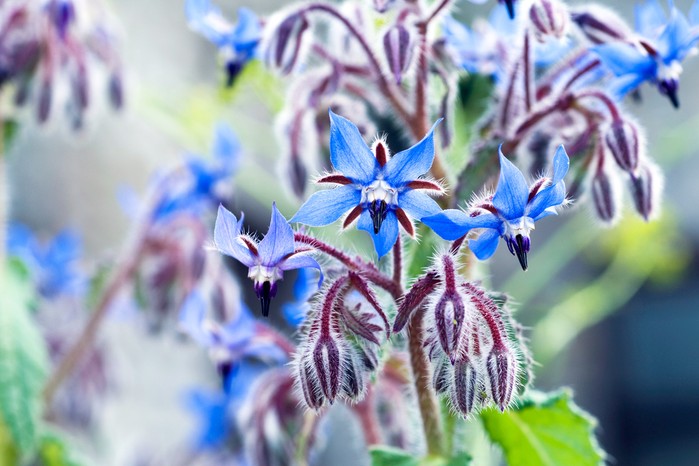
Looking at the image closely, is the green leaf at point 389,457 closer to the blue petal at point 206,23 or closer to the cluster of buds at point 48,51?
the blue petal at point 206,23

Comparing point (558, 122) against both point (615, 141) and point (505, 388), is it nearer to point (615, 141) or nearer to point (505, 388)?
point (615, 141)

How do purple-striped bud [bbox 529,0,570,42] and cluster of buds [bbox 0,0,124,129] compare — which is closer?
purple-striped bud [bbox 529,0,570,42]

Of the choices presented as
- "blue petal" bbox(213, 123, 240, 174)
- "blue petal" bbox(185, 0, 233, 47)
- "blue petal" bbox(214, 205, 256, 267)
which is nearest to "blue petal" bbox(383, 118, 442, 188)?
"blue petal" bbox(214, 205, 256, 267)

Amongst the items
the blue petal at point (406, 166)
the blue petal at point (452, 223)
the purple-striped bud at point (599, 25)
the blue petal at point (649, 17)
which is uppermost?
the blue petal at point (649, 17)

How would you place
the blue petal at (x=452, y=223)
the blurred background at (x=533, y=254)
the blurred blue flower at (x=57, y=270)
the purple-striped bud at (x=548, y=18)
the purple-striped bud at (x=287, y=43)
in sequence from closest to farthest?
the blue petal at (x=452, y=223), the purple-striped bud at (x=548, y=18), the purple-striped bud at (x=287, y=43), the blurred blue flower at (x=57, y=270), the blurred background at (x=533, y=254)

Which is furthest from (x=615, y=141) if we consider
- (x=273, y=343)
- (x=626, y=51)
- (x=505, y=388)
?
(x=273, y=343)

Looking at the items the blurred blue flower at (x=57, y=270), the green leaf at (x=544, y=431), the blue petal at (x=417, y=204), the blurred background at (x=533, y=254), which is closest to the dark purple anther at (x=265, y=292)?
the blue petal at (x=417, y=204)

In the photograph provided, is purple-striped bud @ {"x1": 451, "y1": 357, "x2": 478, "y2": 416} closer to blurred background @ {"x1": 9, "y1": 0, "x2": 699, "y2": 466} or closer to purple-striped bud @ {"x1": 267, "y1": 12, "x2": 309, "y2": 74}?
purple-striped bud @ {"x1": 267, "y1": 12, "x2": 309, "y2": 74}
